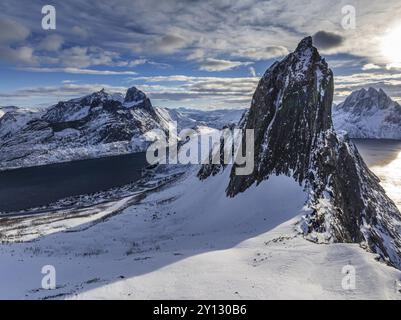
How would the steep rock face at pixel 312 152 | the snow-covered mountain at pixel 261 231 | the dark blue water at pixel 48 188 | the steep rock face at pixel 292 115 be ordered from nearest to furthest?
the snow-covered mountain at pixel 261 231, the steep rock face at pixel 312 152, the steep rock face at pixel 292 115, the dark blue water at pixel 48 188

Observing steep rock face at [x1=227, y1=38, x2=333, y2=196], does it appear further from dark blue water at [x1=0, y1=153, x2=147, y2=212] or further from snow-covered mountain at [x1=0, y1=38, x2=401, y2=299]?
dark blue water at [x1=0, y1=153, x2=147, y2=212]

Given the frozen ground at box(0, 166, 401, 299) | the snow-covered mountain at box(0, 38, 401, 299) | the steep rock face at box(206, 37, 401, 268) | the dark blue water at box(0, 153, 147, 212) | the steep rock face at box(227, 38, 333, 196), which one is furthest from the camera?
the dark blue water at box(0, 153, 147, 212)

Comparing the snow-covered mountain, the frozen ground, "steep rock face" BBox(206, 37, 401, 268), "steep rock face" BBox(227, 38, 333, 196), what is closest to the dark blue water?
the snow-covered mountain

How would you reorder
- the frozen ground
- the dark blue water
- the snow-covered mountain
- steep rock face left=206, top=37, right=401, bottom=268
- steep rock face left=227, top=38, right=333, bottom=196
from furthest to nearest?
the dark blue water
steep rock face left=227, top=38, right=333, bottom=196
steep rock face left=206, top=37, right=401, bottom=268
the snow-covered mountain
the frozen ground

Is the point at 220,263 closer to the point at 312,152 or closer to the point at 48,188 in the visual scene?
the point at 312,152

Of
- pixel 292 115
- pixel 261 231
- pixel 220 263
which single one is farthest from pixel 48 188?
pixel 220 263

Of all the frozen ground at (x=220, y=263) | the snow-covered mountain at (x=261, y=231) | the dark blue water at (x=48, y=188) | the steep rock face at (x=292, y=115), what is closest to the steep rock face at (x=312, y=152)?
the steep rock face at (x=292, y=115)

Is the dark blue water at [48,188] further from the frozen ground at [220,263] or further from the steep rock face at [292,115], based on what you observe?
the steep rock face at [292,115]
